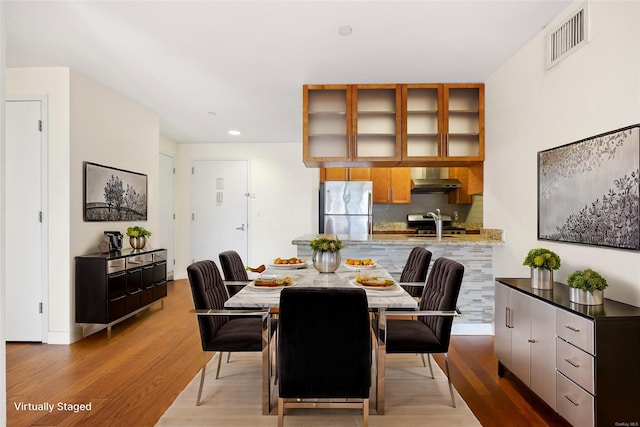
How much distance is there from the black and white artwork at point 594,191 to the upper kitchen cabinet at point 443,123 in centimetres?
122

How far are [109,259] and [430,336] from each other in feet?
9.31

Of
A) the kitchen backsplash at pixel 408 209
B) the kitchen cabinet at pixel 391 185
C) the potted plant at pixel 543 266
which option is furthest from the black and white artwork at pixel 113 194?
the potted plant at pixel 543 266

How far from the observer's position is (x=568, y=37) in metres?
2.44

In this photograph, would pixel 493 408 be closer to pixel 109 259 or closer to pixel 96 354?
pixel 96 354

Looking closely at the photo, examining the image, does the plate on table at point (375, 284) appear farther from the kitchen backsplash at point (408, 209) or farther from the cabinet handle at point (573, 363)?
the kitchen backsplash at point (408, 209)

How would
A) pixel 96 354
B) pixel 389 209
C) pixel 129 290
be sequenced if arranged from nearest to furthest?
pixel 96 354, pixel 129 290, pixel 389 209

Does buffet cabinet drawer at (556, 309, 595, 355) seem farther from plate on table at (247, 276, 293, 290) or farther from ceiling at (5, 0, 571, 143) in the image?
ceiling at (5, 0, 571, 143)

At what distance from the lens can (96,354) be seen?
315 cm

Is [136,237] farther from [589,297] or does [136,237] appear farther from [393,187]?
[589,297]

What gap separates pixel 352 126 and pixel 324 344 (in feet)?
8.71

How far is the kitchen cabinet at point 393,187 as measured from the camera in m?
6.07

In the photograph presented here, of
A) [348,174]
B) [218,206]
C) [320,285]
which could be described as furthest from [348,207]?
[320,285]

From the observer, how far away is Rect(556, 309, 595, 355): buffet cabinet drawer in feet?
5.73

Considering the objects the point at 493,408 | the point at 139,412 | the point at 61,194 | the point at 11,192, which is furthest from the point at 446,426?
the point at 11,192
